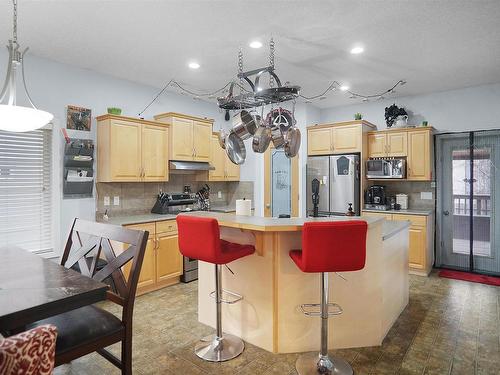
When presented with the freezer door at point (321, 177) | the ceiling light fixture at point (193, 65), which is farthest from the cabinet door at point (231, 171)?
the ceiling light fixture at point (193, 65)

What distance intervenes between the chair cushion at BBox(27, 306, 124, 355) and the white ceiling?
7.38 ft

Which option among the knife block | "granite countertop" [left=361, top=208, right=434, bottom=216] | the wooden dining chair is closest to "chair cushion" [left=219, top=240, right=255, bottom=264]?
the wooden dining chair

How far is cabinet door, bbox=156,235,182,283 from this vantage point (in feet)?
12.9

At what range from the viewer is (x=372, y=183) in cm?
541

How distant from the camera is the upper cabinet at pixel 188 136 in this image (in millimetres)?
4453

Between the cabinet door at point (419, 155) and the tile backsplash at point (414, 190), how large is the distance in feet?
1.04

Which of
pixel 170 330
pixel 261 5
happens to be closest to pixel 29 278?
pixel 170 330

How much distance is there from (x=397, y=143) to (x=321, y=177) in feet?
4.14

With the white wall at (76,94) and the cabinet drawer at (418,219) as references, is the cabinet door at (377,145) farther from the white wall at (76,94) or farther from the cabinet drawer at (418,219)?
the white wall at (76,94)

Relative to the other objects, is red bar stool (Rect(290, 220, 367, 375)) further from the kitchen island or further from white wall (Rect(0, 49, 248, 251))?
white wall (Rect(0, 49, 248, 251))

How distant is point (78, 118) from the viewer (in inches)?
150

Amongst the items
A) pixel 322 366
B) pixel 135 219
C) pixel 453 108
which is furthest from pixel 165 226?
pixel 453 108

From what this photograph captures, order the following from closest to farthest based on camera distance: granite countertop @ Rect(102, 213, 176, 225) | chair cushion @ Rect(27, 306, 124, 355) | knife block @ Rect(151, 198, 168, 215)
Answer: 1. chair cushion @ Rect(27, 306, 124, 355)
2. granite countertop @ Rect(102, 213, 176, 225)
3. knife block @ Rect(151, 198, 168, 215)

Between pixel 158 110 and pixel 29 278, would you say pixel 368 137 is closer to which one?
pixel 158 110
